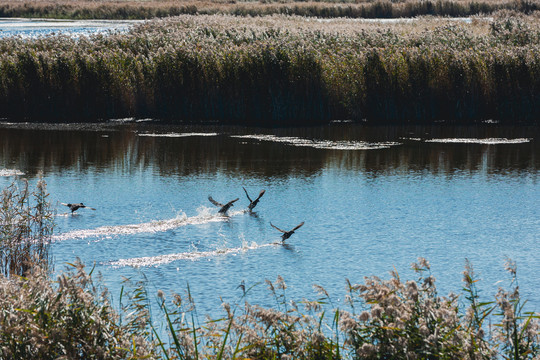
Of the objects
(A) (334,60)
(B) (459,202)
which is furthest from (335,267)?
(A) (334,60)

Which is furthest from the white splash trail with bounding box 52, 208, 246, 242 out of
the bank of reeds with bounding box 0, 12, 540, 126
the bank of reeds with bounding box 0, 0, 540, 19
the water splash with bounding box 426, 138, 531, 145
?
the bank of reeds with bounding box 0, 0, 540, 19

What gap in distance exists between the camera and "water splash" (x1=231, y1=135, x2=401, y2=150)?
19609mm

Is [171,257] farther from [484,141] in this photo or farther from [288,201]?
[484,141]

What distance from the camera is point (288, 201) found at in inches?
567

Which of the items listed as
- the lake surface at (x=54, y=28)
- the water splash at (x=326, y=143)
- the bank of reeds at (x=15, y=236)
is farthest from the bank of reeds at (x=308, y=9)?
the bank of reeds at (x=15, y=236)

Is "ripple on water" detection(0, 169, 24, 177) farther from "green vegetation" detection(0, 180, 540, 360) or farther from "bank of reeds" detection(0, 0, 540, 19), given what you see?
"bank of reeds" detection(0, 0, 540, 19)

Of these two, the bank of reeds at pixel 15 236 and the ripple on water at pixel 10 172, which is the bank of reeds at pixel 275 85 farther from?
the bank of reeds at pixel 15 236

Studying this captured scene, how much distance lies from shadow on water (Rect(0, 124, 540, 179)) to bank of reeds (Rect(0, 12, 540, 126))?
50.3 inches

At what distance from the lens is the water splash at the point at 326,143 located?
64.3 ft

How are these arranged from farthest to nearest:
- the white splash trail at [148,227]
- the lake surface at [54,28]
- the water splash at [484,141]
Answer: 1. the lake surface at [54,28]
2. the water splash at [484,141]
3. the white splash trail at [148,227]

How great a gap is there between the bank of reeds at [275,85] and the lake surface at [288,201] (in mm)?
1357

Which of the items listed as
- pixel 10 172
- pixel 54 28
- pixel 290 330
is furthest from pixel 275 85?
pixel 54 28

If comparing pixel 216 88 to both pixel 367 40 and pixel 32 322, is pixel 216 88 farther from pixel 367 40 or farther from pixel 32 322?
pixel 32 322

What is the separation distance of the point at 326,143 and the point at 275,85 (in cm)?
406
